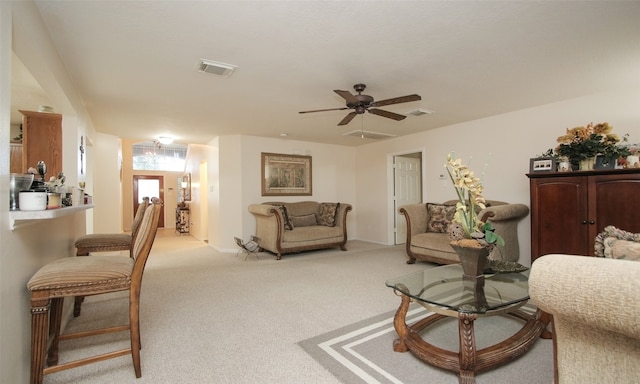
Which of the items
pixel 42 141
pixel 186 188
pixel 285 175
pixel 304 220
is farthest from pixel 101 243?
pixel 186 188

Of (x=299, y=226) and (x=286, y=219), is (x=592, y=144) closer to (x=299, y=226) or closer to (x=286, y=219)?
(x=286, y=219)

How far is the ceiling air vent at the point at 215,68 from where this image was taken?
2.60 metres

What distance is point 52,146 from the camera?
277 cm

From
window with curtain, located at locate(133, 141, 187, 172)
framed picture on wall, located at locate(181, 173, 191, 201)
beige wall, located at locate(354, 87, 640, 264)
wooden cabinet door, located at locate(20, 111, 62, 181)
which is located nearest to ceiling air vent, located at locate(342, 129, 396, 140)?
beige wall, located at locate(354, 87, 640, 264)

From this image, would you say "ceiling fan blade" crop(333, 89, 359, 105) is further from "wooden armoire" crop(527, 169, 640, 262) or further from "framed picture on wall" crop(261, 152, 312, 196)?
"framed picture on wall" crop(261, 152, 312, 196)

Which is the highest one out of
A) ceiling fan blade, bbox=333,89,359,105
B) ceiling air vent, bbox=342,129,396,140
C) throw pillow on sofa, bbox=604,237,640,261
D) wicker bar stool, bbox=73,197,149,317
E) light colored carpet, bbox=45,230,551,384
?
ceiling air vent, bbox=342,129,396,140

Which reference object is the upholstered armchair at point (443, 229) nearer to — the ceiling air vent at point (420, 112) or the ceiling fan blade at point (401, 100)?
the ceiling air vent at point (420, 112)

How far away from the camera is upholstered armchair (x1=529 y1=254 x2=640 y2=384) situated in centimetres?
63

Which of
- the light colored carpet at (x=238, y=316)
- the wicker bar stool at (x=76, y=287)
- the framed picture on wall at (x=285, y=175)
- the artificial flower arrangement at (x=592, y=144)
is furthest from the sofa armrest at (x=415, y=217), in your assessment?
the wicker bar stool at (x=76, y=287)

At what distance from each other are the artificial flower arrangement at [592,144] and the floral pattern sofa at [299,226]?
11.0ft

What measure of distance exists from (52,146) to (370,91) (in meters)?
3.26

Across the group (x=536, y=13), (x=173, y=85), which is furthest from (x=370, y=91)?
(x=173, y=85)

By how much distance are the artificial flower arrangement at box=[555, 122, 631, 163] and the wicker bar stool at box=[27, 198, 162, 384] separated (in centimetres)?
410

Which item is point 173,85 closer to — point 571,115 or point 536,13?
point 536,13
